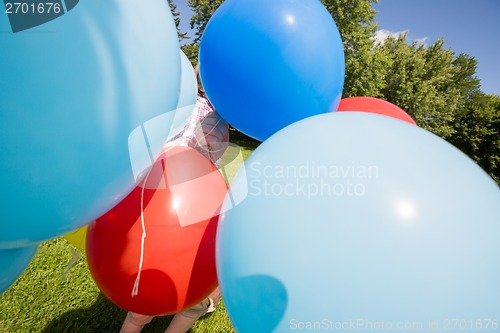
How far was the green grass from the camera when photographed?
2217 millimetres

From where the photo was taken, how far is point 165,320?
2527 mm

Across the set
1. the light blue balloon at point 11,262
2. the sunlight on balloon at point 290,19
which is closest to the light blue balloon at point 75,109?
the light blue balloon at point 11,262

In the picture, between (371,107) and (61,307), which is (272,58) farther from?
(61,307)

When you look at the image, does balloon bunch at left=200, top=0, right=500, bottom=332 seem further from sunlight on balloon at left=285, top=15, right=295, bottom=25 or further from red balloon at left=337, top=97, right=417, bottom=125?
red balloon at left=337, top=97, right=417, bottom=125

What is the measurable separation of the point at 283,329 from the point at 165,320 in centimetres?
195

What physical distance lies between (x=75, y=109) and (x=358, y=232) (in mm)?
816

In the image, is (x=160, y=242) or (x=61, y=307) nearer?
(x=160, y=242)

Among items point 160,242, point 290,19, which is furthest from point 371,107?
point 160,242

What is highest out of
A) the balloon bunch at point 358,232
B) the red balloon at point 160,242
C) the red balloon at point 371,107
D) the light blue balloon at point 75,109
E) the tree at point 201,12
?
the light blue balloon at point 75,109

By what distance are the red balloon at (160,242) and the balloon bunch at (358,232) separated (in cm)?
27

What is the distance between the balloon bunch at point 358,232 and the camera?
0.83 m

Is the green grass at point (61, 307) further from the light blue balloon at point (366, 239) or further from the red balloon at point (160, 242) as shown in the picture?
the light blue balloon at point (366, 239)

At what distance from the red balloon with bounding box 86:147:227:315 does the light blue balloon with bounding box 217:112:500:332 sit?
0.37 meters

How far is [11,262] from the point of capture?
1.17m
